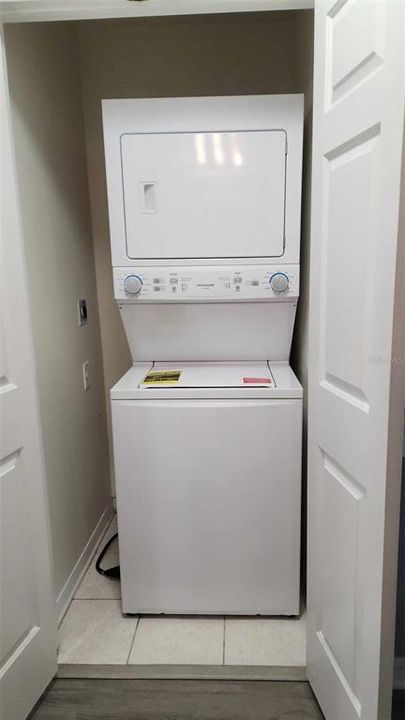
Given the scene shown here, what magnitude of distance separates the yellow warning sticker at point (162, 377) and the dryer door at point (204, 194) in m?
0.46

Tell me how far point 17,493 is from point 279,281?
1.16m

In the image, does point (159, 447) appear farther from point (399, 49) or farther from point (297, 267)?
point (399, 49)

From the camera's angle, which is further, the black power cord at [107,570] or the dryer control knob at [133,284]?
the black power cord at [107,570]

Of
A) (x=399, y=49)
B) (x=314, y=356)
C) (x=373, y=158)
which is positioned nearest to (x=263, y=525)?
(x=314, y=356)

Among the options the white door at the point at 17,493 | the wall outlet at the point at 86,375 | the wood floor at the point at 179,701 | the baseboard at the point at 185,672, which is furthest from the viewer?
the wall outlet at the point at 86,375

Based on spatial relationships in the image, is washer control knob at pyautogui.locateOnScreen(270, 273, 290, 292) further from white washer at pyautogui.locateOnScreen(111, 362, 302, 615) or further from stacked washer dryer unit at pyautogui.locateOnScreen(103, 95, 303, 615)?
white washer at pyautogui.locateOnScreen(111, 362, 302, 615)

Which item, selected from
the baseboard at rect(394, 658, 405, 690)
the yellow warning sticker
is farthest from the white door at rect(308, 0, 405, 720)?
the yellow warning sticker

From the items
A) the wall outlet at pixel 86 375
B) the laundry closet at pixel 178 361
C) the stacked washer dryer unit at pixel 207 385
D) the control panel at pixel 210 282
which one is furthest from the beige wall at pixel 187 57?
the wall outlet at pixel 86 375

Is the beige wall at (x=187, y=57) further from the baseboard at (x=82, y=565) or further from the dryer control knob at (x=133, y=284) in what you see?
the baseboard at (x=82, y=565)

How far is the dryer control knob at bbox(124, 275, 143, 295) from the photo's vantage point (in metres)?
1.71

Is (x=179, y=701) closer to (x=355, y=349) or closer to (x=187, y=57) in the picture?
(x=355, y=349)

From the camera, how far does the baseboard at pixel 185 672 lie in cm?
153

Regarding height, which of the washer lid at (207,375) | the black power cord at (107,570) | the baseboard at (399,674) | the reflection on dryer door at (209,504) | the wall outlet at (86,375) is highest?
the washer lid at (207,375)

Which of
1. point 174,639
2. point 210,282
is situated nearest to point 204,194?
point 210,282
